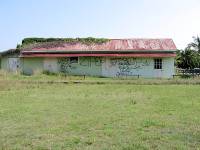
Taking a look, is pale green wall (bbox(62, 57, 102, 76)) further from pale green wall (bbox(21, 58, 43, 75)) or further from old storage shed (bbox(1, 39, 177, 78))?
pale green wall (bbox(21, 58, 43, 75))

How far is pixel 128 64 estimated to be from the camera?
38.5 meters

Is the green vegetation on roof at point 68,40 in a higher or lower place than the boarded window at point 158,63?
higher

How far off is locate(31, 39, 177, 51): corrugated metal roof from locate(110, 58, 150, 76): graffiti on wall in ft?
3.70

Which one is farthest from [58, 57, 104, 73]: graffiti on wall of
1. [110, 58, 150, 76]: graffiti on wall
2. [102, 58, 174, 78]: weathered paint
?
[110, 58, 150, 76]: graffiti on wall

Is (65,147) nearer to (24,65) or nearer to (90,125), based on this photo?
(90,125)

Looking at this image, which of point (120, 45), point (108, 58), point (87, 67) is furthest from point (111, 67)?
point (120, 45)

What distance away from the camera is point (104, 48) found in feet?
129

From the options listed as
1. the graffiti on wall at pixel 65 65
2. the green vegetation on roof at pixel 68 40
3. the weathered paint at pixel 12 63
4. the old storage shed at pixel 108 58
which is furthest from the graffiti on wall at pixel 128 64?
the weathered paint at pixel 12 63

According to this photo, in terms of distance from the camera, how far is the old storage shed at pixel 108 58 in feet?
125

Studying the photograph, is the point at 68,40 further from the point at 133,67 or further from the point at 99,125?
the point at 99,125

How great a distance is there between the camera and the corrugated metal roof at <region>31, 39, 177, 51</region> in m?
38.8

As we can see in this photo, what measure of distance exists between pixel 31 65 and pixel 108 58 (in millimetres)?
8114

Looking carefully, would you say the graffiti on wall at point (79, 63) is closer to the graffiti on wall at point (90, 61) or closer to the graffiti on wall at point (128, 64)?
the graffiti on wall at point (90, 61)

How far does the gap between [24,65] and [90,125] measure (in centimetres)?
3220
